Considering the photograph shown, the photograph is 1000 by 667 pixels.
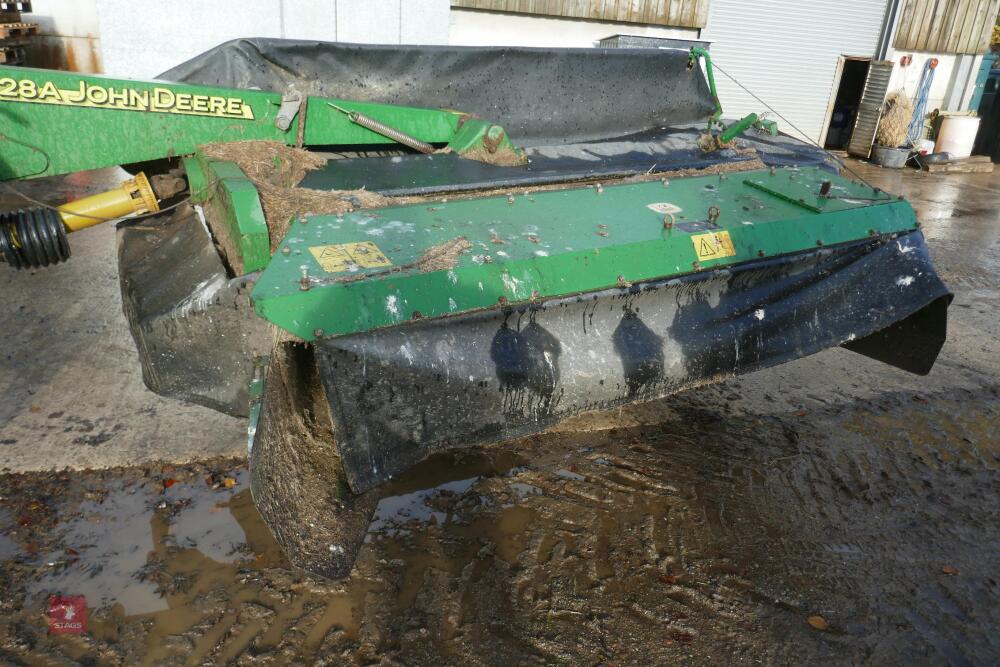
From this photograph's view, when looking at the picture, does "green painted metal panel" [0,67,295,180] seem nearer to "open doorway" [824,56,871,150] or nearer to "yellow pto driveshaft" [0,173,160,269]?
"yellow pto driveshaft" [0,173,160,269]

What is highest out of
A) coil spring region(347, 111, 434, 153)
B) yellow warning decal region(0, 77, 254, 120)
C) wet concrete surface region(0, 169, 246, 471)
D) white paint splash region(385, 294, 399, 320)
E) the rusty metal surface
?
the rusty metal surface

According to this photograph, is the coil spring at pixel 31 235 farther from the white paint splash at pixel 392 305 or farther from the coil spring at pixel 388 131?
the white paint splash at pixel 392 305

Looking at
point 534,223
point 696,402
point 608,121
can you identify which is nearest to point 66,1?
point 608,121

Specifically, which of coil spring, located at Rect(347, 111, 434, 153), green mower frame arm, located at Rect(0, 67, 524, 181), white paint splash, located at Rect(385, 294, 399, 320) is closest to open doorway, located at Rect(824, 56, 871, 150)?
coil spring, located at Rect(347, 111, 434, 153)

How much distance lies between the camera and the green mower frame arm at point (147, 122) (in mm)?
2965

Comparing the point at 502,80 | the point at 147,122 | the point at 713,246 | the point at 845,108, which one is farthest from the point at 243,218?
the point at 845,108

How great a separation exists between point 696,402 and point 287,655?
7.42 feet

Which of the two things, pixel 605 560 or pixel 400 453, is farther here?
pixel 605 560

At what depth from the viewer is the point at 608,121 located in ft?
14.4

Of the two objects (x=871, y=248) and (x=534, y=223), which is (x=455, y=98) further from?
(x=871, y=248)

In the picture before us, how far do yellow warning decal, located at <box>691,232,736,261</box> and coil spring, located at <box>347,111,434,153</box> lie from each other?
1.59m

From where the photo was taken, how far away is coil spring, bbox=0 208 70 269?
10.1ft

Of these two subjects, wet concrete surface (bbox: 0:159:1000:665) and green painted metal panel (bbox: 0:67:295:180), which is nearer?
wet concrete surface (bbox: 0:159:1000:665)

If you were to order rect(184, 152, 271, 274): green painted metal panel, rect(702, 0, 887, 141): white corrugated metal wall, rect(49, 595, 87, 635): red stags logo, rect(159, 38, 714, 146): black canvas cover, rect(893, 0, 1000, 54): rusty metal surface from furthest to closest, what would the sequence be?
rect(893, 0, 1000, 54): rusty metal surface, rect(702, 0, 887, 141): white corrugated metal wall, rect(159, 38, 714, 146): black canvas cover, rect(184, 152, 271, 274): green painted metal panel, rect(49, 595, 87, 635): red stags logo
